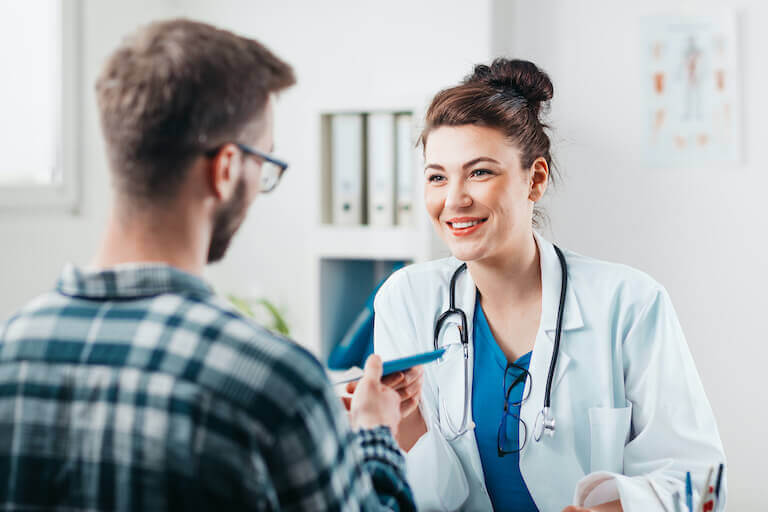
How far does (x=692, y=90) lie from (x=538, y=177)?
1285mm

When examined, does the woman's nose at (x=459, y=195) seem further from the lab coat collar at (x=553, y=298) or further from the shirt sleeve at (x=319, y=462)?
the shirt sleeve at (x=319, y=462)

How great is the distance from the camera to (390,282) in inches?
68.5

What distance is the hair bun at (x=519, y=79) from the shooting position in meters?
1.64

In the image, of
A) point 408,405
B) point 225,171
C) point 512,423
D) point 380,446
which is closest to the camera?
point 225,171

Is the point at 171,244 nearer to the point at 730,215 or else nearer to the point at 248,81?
the point at 248,81

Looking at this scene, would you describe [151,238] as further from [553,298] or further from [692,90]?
[692,90]

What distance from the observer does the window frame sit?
8.46 ft

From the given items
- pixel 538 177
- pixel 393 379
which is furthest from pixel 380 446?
pixel 538 177

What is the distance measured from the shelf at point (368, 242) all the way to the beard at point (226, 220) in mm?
1623

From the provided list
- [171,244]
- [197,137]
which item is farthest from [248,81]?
[171,244]

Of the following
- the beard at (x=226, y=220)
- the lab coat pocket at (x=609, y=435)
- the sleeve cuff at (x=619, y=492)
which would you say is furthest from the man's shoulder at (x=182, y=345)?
the lab coat pocket at (x=609, y=435)

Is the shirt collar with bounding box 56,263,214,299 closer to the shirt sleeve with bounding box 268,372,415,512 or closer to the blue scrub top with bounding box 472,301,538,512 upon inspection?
the shirt sleeve with bounding box 268,372,415,512

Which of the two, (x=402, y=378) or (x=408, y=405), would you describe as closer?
(x=402, y=378)

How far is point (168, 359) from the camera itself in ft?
2.36
